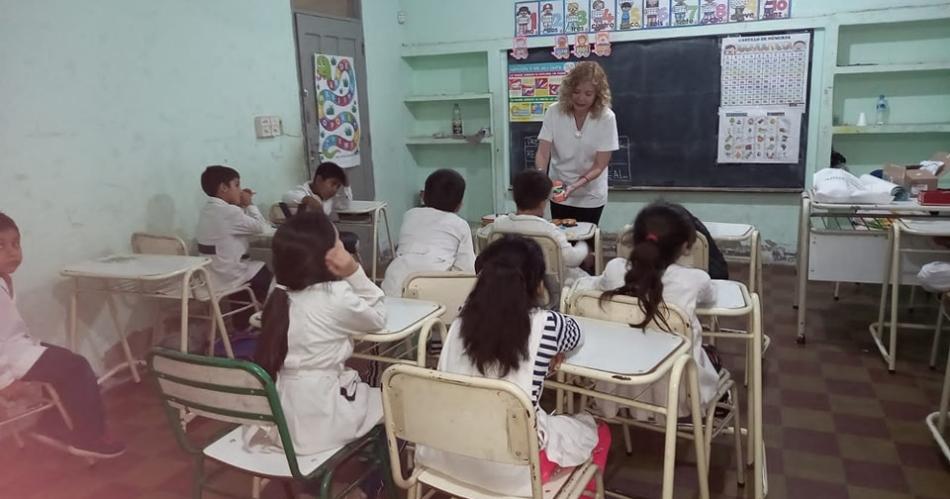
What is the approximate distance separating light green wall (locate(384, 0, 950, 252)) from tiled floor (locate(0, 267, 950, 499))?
1897 mm

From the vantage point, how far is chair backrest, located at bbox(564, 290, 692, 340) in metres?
1.85

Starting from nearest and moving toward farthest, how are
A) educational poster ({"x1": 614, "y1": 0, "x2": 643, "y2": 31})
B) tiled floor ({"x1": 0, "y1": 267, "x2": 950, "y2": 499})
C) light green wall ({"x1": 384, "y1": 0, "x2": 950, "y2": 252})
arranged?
tiled floor ({"x1": 0, "y1": 267, "x2": 950, "y2": 499}) < light green wall ({"x1": 384, "y1": 0, "x2": 950, "y2": 252}) < educational poster ({"x1": 614, "y1": 0, "x2": 643, "y2": 31})

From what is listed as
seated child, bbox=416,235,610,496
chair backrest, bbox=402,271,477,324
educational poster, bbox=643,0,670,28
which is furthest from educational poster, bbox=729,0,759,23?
seated child, bbox=416,235,610,496

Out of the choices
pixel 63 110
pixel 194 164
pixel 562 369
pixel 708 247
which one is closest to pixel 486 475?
pixel 562 369

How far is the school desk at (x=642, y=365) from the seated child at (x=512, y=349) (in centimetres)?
8

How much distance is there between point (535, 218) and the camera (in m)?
2.97

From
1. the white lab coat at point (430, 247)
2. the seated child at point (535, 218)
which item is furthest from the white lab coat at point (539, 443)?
the seated child at point (535, 218)

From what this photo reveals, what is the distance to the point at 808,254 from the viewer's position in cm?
344

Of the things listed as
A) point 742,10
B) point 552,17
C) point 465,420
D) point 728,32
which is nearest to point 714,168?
point 728,32

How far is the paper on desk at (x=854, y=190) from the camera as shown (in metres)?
3.28

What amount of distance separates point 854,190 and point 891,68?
70.5 inches

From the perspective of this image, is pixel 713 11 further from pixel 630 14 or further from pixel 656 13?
pixel 630 14

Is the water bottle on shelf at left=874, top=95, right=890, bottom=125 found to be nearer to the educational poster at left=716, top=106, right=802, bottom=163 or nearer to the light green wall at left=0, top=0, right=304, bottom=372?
the educational poster at left=716, top=106, right=802, bottom=163

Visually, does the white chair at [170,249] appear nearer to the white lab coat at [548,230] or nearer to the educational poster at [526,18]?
the white lab coat at [548,230]
